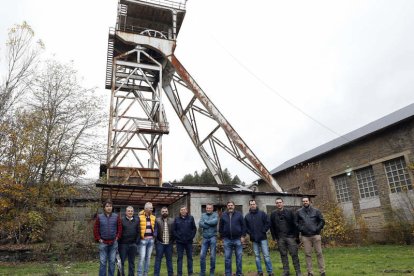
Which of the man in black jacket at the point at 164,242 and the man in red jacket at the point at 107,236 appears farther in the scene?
the man in black jacket at the point at 164,242

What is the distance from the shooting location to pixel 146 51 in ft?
61.9

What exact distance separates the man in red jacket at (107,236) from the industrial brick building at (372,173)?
15.3m

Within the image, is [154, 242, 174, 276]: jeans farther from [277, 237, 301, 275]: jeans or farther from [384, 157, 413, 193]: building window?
[384, 157, 413, 193]: building window

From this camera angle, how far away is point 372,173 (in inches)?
782

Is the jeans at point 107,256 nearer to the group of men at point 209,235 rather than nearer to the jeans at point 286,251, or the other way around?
the group of men at point 209,235

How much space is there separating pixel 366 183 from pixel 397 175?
94.6 inches

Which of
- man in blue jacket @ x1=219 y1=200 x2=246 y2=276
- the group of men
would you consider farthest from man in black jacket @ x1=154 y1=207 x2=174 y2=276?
man in blue jacket @ x1=219 y1=200 x2=246 y2=276

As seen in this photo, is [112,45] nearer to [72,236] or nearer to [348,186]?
[72,236]

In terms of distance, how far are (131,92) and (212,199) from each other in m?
8.17

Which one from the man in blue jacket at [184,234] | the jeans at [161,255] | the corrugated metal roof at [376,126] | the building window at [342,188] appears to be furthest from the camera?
the building window at [342,188]

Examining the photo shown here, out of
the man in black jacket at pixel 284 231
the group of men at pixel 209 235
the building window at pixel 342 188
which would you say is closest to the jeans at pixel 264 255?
the group of men at pixel 209 235

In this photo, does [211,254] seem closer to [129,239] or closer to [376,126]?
[129,239]

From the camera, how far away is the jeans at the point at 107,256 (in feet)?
22.5

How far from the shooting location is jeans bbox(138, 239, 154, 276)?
278 inches
